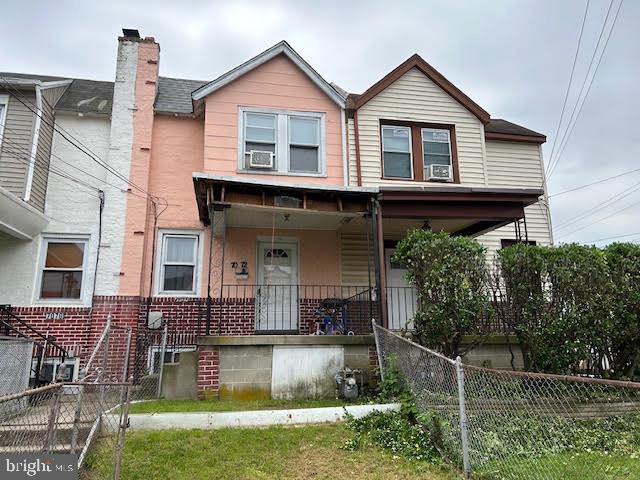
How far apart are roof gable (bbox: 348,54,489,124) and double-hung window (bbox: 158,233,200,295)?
5.39 m

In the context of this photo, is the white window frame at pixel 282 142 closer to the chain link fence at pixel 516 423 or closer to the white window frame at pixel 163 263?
the white window frame at pixel 163 263

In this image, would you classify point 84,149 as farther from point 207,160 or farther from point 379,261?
point 379,261

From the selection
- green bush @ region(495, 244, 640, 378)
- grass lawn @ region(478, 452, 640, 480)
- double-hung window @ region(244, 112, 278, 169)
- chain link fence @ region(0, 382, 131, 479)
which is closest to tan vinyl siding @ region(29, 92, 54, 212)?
double-hung window @ region(244, 112, 278, 169)

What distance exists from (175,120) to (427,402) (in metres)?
8.74

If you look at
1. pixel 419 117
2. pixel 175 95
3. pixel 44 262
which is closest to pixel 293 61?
pixel 175 95

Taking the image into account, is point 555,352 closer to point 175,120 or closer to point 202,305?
point 202,305

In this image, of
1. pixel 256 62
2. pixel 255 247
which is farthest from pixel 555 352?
pixel 256 62

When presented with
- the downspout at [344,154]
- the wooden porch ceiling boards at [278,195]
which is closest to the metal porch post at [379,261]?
the wooden porch ceiling boards at [278,195]

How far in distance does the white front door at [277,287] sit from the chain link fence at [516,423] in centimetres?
418

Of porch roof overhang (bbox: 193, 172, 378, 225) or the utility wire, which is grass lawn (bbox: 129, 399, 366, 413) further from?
the utility wire

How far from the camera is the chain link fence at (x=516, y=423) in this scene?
4180 mm

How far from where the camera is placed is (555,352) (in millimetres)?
6707

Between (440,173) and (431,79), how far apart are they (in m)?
2.68

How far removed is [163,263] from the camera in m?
9.84
